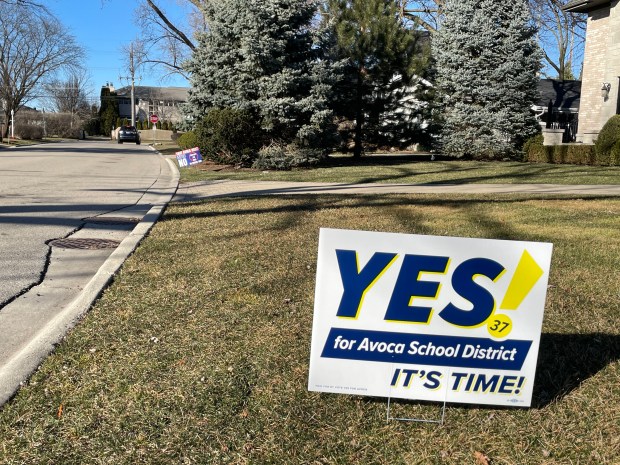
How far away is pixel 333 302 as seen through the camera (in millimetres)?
2891

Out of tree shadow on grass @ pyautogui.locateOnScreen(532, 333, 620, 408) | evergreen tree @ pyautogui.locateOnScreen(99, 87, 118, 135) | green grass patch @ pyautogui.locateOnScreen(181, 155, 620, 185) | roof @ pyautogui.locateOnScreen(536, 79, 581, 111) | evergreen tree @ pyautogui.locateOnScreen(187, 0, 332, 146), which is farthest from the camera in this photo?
evergreen tree @ pyautogui.locateOnScreen(99, 87, 118, 135)

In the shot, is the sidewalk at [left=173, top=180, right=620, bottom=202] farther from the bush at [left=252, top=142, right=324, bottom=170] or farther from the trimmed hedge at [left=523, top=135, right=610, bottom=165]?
the trimmed hedge at [left=523, top=135, right=610, bottom=165]

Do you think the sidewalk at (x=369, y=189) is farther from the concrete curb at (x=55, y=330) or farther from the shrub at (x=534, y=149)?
the shrub at (x=534, y=149)

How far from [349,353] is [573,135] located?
117ft

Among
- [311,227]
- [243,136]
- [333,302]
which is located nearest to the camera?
[333,302]

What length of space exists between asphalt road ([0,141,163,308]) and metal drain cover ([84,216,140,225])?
194mm

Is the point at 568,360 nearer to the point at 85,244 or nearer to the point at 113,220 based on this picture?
the point at 85,244

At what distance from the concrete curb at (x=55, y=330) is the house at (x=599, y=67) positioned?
70.6ft

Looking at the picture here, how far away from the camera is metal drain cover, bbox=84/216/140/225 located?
8.98 metres

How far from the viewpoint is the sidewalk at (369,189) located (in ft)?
39.5

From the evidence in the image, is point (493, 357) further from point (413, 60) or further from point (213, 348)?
point (413, 60)

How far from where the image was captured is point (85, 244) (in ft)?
24.0

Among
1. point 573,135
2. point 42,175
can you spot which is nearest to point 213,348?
point 42,175

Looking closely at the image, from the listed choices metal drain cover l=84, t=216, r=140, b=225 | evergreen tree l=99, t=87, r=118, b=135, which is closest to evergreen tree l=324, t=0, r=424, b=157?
metal drain cover l=84, t=216, r=140, b=225
